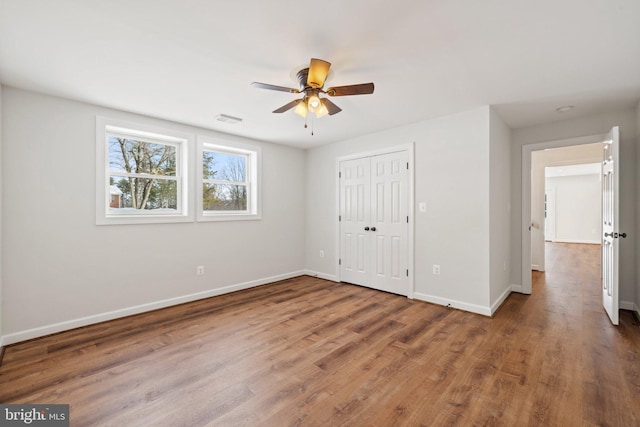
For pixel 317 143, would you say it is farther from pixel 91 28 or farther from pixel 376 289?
pixel 91 28

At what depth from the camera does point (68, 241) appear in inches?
114

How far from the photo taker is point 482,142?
323 centimetres

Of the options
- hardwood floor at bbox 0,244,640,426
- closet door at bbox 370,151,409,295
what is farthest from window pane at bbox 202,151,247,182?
closet door at bbox 370,151,409,295

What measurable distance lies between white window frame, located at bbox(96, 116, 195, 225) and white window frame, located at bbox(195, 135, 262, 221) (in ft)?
0.49

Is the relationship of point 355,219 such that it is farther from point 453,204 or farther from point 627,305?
point 627,305

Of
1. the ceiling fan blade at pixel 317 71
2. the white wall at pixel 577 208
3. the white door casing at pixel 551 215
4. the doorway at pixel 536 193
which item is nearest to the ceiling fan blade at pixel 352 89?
the ceiling fan blade at pixel 317 71

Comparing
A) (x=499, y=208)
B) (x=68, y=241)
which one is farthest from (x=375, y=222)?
(x=68, y=241)

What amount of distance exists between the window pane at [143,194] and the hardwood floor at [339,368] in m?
1.35

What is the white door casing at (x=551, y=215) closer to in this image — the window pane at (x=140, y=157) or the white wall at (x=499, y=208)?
the white wall at (x=499, y=208)

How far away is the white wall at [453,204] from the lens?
10.6 feet

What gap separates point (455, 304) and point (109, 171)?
4.44 m

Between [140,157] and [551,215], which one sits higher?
[140,157]

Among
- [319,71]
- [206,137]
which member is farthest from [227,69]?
[206,137]

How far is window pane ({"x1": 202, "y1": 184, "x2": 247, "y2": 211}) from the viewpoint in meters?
4.17
